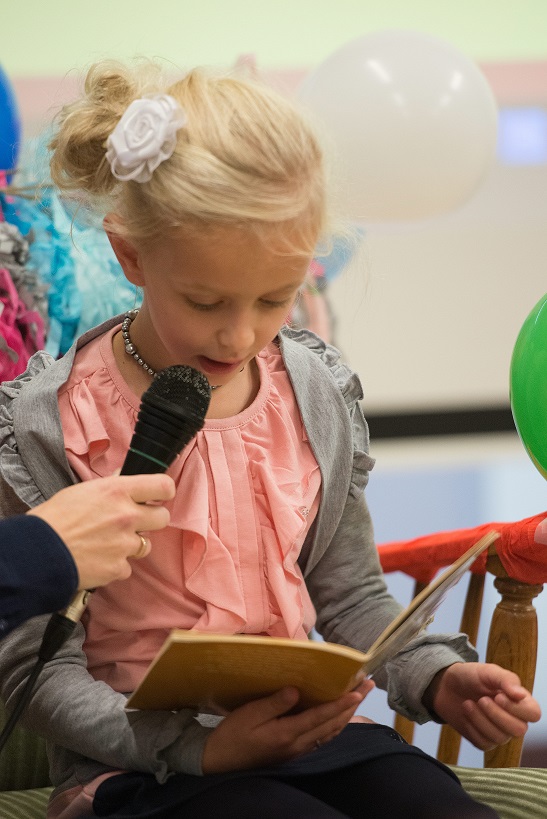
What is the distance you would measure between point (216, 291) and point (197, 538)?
0.24m

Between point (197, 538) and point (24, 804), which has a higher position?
point (197, 538)

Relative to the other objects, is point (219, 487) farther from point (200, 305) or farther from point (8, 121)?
point (8, 121)

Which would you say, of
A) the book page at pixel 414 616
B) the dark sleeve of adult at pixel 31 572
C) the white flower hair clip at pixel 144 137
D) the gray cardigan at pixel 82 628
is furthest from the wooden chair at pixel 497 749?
the white flower hair clip at pixel 144 137

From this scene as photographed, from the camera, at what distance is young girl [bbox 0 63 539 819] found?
0.90m

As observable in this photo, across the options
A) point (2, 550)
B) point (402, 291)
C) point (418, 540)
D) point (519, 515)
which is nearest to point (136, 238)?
point (2, 550)

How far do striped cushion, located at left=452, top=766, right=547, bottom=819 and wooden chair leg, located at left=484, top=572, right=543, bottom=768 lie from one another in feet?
0.20

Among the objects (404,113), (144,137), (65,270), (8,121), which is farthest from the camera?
(404,113)

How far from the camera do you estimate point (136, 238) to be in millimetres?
951

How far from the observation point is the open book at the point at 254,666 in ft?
2.47

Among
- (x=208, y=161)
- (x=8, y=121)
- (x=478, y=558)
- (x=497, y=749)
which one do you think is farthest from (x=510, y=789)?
(x=8, y=121)

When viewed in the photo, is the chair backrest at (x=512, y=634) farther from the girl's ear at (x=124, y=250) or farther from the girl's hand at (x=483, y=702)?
the girl's ear at (x=124, y=250)

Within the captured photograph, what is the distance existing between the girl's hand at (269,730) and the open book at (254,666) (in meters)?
0.01

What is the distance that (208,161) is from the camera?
0.91 metres

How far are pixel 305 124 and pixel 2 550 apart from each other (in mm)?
451
